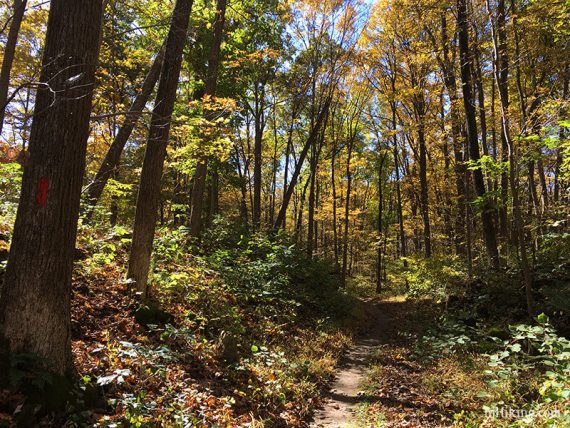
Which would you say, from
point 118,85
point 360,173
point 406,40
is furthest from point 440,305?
point 360,173

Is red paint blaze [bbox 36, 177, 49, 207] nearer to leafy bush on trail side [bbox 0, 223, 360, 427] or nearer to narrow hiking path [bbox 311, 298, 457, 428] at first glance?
leafy bush on trail side [bbox 0, 223, 360, 427]

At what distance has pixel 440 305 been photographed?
40.8ft

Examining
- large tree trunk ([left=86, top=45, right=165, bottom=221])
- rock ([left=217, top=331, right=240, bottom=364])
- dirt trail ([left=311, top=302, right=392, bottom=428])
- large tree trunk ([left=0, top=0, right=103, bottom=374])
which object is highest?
large tree trunk ([left=86, top=45, right=165, bottom=221])

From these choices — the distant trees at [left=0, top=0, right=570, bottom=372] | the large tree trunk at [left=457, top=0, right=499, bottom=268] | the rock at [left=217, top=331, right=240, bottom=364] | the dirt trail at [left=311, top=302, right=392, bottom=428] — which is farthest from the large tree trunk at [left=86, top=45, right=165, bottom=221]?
the large tree trunk at [left=457, top=0, right=499, bottom=268]

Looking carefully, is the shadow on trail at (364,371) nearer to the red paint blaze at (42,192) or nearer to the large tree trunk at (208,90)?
the red paint blaze at (42,192)

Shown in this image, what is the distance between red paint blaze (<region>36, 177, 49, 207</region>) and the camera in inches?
152

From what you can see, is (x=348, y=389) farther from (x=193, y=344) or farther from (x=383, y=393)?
(x=193, y=344)

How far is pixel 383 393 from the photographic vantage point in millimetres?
6328

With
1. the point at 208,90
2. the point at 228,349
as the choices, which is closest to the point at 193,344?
the point at 228,349

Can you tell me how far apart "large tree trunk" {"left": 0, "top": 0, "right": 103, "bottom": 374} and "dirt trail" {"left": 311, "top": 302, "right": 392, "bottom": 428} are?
145 inches

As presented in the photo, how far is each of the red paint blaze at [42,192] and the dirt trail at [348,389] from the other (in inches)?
181

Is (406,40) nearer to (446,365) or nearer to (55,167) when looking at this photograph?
(446,365)

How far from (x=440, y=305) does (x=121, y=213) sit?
52.7 ft

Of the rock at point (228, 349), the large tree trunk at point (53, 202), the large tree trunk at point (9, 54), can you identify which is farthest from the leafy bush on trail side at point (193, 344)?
the large tree trunk at point (9, 54)
